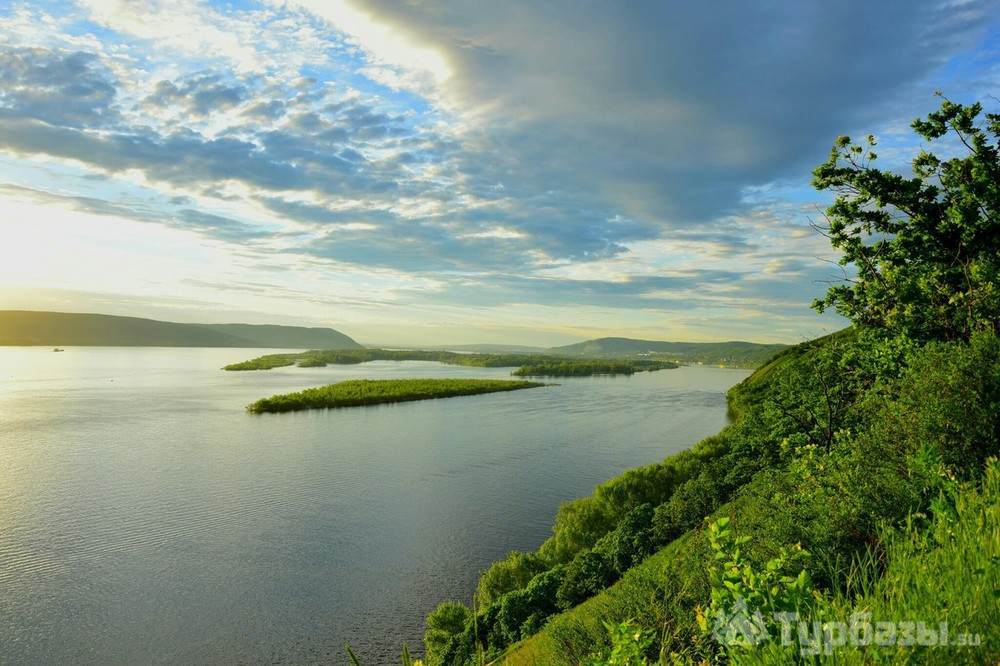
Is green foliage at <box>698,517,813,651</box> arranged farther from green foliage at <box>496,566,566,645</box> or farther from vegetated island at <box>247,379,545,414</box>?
vegetated island at <box>247,379,545,414</box>

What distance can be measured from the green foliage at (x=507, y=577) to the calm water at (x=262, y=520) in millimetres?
2249

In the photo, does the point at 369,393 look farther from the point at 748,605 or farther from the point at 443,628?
the point at 748,605

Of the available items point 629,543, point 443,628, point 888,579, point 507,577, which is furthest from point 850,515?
point 507,577

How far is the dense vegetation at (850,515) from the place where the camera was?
454 centimetres

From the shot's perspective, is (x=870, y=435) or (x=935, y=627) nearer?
(x=935, y=627)

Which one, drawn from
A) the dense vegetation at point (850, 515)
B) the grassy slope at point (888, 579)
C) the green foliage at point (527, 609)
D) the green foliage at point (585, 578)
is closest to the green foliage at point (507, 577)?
the dense vegetation at point (850, 515)

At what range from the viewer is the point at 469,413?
93812 mm

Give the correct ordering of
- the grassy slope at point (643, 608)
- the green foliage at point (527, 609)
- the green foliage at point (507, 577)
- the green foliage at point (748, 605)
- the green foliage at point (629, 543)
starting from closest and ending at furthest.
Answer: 1. the green foliage at point (748, 605)
2. the grassy slope at point (643, 608)
3. the green foliage at point (527, 609)
4. the green foliage at point (629, 543)
5. the green foliage at point (507, 577)

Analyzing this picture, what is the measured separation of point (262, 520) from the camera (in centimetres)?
3816

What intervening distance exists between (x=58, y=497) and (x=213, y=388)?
91931mm

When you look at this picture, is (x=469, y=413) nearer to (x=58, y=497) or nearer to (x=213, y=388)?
(x=58, y=497)

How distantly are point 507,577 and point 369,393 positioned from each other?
87.7 meters

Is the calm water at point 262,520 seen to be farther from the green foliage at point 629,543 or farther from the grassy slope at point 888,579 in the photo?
the grassy slope at point 888,579

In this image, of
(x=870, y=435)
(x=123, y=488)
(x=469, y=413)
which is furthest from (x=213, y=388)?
(x=870, y=435)
